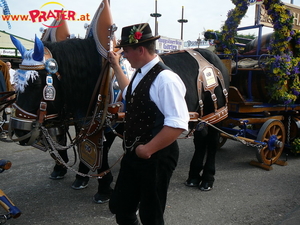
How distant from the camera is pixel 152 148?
150 cm

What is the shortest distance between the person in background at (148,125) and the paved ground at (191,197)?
3.53 ft

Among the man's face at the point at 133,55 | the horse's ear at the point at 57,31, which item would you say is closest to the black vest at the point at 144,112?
the man's face at the point at 133,55

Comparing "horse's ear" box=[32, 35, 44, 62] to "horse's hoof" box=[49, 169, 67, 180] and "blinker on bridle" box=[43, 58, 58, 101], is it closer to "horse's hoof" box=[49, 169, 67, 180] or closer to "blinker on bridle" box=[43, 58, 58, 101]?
"blinker on bridle" box=[43, 58, 58, 101]

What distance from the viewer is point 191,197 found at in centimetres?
326

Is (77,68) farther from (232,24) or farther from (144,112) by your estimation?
(232,24)

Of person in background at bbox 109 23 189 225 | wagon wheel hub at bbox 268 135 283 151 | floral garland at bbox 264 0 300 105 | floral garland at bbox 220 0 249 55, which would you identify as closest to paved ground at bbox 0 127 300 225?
wagon wheel hub at bbox 268 135 283 151

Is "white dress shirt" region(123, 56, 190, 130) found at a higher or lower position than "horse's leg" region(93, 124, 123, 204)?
higher

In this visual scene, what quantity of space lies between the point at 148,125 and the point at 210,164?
219cm

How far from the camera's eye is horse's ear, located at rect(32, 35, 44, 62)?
2065mm

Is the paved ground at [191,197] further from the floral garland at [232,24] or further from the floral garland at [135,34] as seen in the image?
the floral garland at [232,24]

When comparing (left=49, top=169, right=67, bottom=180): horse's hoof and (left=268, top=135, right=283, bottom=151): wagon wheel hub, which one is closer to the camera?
(left=49, top=169, right=67, bottom=180): horse's hoof

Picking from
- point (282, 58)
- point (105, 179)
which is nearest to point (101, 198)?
point (105, 179)

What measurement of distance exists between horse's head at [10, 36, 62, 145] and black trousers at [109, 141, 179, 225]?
90cm

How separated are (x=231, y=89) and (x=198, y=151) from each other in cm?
118
